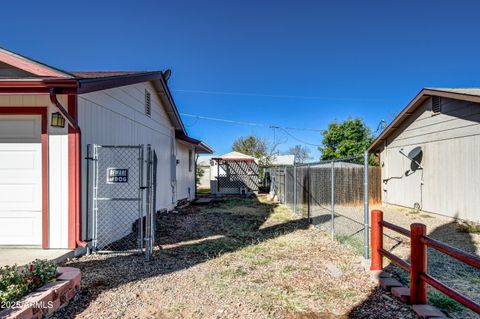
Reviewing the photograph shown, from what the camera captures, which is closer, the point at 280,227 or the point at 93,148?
the point at 93,148

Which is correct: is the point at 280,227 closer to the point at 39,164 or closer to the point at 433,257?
the point at 433,257

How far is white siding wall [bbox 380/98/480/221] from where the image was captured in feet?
25.5

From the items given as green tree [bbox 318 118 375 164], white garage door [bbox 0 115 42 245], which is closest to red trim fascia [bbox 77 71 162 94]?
white garage door [bbox 0 115 42 245]

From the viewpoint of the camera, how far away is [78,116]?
475cm

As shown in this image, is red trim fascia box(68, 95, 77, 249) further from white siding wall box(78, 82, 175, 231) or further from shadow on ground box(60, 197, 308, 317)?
shadow on ground box(60, 197, 308, 317)

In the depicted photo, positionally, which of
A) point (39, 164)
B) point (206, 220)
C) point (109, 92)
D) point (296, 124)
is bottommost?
point (206, 220)

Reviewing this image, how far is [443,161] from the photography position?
8.98 m

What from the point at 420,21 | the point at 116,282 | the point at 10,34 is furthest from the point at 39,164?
the point at 420,21

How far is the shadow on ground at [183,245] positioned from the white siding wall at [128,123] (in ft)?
3.85

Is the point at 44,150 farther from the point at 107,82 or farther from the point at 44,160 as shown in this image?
the point at 107,82

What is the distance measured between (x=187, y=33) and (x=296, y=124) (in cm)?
2222

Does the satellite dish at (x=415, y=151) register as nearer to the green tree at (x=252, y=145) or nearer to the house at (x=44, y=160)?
the house at (x=44, y=160)

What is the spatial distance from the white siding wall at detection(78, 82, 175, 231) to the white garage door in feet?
2.47

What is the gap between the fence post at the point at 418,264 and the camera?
3014mm
